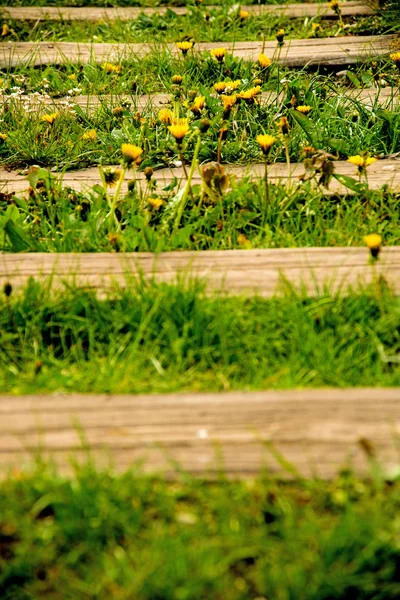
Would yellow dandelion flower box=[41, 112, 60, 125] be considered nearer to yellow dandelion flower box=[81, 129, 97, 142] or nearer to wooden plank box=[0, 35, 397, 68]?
yellow dandelion flower box=[81, 129, 97, 142]

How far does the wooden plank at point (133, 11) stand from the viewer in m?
4.87

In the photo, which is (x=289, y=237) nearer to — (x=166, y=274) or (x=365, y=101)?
(x=166, y=274)

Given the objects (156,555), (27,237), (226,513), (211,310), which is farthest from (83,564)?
(27,237)

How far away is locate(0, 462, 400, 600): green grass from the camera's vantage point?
1.34 meters

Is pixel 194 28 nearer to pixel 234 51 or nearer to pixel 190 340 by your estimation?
pixel 234 51

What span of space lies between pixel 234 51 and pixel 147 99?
0.79 meters

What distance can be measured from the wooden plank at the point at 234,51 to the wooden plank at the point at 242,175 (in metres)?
1.16

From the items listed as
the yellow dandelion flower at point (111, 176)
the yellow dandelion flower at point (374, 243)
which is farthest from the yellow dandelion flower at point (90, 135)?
the yellow dandelion flower at point (374, 243)

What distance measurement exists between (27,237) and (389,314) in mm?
1253

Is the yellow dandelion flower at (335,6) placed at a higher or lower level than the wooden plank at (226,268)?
higher

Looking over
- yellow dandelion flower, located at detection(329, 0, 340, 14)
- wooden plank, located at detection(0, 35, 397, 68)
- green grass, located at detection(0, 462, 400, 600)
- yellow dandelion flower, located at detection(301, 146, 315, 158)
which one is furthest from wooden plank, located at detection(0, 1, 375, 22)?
green grass, located at detection(0, 462, 400, 600)

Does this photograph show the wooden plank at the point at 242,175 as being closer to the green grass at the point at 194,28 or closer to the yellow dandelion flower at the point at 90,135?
the yellow dandelion flower at the point at 90,135

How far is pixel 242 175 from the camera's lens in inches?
115

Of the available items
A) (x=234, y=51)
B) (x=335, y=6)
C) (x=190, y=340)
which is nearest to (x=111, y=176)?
(x=190, y=340)
